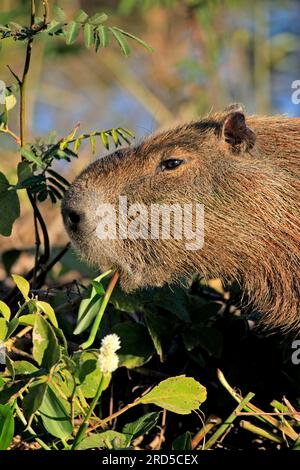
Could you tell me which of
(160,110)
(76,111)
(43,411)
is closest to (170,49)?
(76,111)

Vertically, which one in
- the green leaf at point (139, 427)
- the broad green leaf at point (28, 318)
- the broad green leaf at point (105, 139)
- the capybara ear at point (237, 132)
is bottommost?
the green leaf at point (139, 427)

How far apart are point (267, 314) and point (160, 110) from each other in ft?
13.2

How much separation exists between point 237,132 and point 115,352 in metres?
0.89

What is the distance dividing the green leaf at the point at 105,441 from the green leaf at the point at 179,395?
14 centimetres

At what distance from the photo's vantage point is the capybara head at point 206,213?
8.86 feet

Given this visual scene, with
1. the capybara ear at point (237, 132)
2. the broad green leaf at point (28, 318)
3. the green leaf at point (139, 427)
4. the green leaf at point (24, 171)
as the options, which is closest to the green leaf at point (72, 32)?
the green leaf at point (24, 171)

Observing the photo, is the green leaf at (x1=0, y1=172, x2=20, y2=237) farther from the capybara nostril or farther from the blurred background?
Answer: the blurred background

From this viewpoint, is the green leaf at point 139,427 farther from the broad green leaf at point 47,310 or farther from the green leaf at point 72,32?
the green leaf at point 72,32

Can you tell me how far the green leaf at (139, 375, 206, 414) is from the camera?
2340 millimetres

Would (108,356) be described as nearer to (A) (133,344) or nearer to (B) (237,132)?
(A) (133,344)

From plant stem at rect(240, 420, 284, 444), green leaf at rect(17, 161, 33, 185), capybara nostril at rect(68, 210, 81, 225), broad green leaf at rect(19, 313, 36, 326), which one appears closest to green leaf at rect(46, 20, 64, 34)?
green leaf at rect(17, 161, 33, 185)

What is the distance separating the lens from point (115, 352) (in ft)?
9.25
